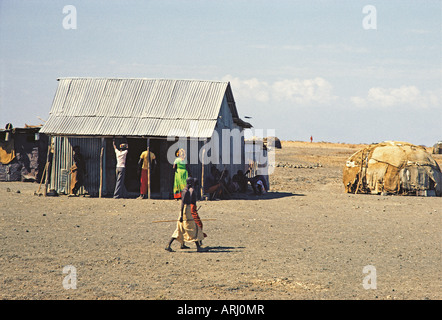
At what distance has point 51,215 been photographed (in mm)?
16188

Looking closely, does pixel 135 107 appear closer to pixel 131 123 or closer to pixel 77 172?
pixel 131 123

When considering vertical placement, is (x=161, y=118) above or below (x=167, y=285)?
above

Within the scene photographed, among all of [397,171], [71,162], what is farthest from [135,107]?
[397,171]

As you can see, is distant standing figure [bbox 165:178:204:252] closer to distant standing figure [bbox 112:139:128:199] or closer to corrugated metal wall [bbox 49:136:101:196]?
distant standing figure [bbox 112:139:128:199]

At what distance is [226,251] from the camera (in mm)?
11094

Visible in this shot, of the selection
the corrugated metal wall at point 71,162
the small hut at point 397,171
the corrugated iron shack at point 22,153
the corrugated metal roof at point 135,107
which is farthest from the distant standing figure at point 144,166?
the small hut at point 397,171

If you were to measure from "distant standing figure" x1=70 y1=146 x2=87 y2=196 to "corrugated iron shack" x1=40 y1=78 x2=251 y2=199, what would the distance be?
0.22 m

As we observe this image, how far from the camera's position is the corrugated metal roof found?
21500 millimetres

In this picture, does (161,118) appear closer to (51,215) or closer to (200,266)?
(51,215)

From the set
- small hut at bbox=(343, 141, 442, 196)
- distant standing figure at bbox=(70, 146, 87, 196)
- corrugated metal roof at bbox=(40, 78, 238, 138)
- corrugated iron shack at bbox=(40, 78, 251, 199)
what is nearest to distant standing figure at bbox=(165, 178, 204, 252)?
corrugated iron shack at bbox=(40, 78, 251, 199)

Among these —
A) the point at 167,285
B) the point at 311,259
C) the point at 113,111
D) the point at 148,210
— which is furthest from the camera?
the point at 113,111
